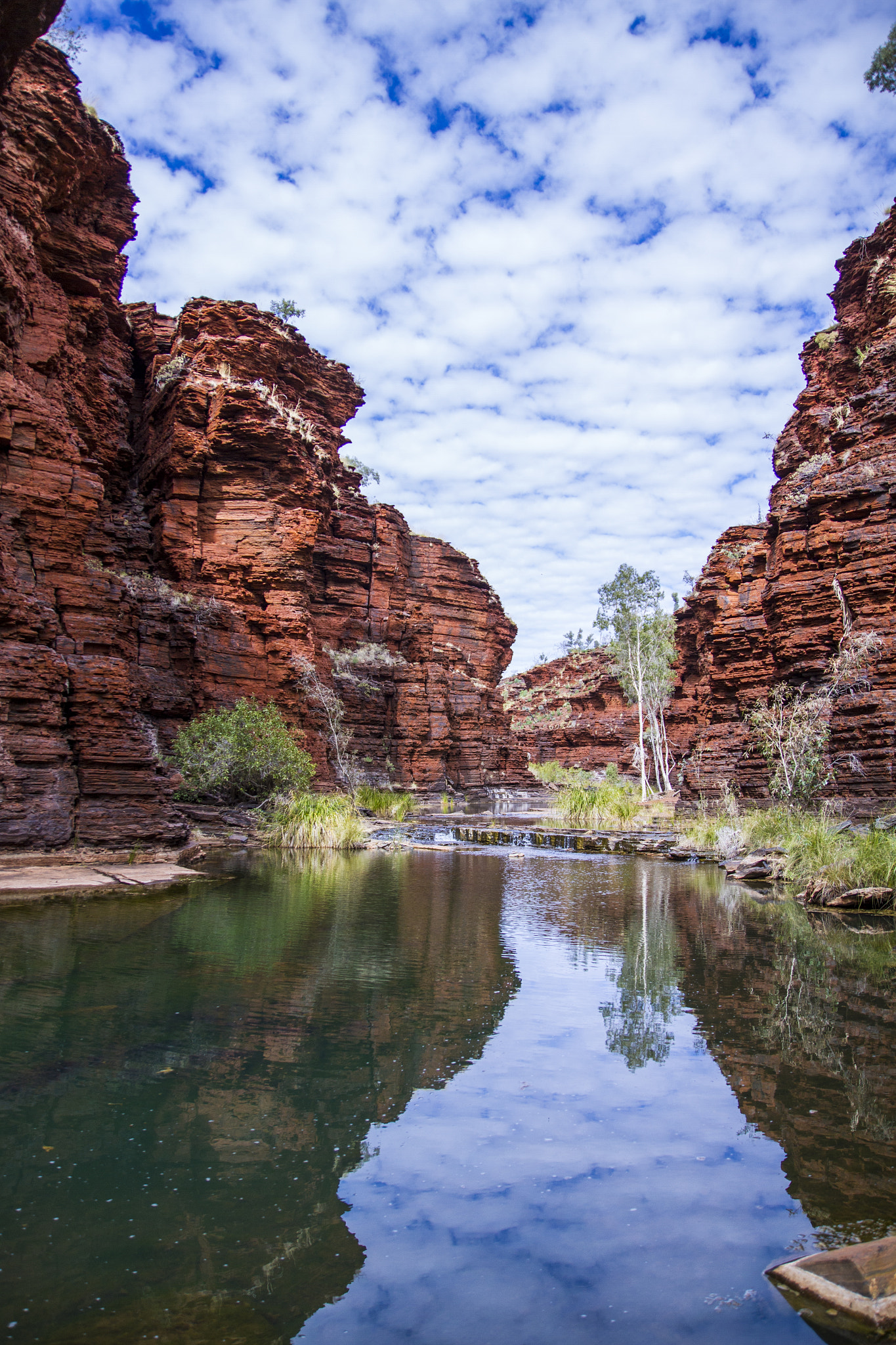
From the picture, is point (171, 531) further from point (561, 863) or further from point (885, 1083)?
point (885, 1083)

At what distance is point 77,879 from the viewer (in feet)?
34.7

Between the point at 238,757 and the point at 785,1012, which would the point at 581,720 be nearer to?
the point at 238,757

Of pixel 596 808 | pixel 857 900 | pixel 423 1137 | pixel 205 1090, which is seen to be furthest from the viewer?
pixel 596 808

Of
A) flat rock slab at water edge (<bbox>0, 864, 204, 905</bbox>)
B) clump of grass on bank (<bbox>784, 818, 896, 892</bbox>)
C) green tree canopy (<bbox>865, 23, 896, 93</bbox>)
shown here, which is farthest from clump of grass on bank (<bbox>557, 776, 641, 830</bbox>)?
green tree canopy (<bbox>865, 23, 896, 93</bbox>)

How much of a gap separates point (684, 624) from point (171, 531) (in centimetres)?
2505

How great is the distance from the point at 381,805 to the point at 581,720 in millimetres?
47610

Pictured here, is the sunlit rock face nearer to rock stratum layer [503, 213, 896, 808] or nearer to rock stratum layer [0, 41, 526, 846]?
rock stratum layer [503, 213, 896, 808]

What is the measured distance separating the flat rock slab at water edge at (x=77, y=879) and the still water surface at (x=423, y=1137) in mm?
2389

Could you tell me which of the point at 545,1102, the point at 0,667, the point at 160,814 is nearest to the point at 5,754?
the point at 0,667

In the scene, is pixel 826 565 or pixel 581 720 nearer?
pixel 826 565

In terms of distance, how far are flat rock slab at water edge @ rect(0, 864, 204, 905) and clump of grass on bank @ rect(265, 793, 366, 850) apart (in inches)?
217

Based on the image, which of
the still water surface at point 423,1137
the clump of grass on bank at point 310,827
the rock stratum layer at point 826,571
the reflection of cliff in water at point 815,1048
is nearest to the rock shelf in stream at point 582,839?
the rock stratum layer at point 826,571

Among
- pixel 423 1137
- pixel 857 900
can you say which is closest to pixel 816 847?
pixel 857 900

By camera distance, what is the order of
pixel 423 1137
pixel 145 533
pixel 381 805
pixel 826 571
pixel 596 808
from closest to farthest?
pixel 423 1137 < pixel 826 571 < pixel 145 533 < pixel 596 808 < pixel 381 805
